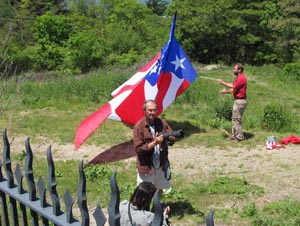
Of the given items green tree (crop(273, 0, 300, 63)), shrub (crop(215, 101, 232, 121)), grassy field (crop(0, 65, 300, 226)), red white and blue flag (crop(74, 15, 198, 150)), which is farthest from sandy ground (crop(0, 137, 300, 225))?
green tree (crop(273, 0, 300, 63))

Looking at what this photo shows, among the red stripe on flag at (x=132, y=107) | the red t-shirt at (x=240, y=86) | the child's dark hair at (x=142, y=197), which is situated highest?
the child's dark hair at (x=142, y=197)

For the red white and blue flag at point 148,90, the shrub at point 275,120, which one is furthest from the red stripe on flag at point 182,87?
the shrub at point 275,120

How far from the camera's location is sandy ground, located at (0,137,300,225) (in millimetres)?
7270

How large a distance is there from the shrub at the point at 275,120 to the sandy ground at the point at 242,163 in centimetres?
126

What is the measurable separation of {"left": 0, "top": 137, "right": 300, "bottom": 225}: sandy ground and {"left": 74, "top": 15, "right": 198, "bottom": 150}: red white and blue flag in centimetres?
70

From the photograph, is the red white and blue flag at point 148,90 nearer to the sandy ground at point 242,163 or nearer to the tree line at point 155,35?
the sandy ground at point 242,163

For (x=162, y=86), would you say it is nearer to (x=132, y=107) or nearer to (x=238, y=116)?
(x=132, y=107)

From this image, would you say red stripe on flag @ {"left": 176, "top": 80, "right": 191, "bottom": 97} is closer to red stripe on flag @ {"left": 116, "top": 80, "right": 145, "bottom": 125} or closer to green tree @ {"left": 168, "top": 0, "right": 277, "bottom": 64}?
red stripe on flag @ {"left": 116, "top": 80, "right": 145, "bottom": 125}

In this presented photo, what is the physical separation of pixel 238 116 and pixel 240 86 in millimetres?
642

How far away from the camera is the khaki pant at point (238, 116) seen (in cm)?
946

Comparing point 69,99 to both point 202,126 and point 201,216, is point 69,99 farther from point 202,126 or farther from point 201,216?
point 201,216

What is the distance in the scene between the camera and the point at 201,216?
6.20 metres

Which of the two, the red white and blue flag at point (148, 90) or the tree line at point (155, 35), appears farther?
the tree line at point (155, 35)

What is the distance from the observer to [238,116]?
31.3 ft
